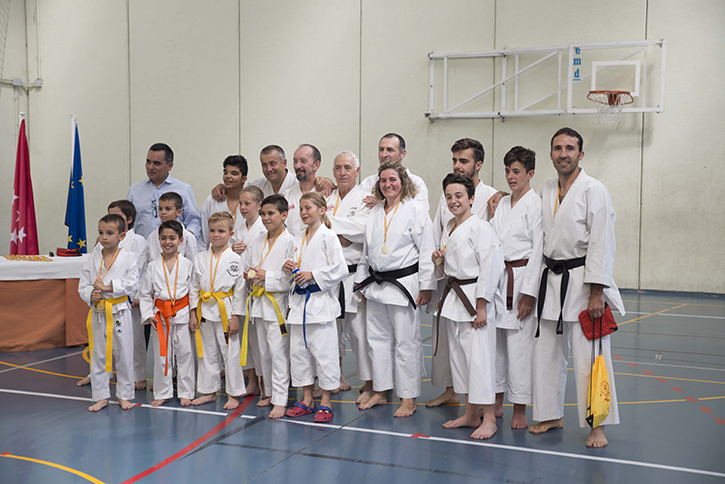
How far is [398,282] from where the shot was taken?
387 cm

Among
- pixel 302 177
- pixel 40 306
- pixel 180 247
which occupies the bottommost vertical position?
pixel 40 306

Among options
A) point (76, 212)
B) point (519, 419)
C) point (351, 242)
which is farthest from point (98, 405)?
point (76, 212)

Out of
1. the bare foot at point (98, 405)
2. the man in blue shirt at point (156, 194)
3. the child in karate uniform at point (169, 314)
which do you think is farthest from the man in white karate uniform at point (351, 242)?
the bare foot at point (98, 405)

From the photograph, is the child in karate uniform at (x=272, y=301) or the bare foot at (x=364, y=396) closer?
the child in karate uniform at (x=272, y=301)

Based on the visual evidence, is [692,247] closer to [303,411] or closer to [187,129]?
[303,411]

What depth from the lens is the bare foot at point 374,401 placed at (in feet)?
13.3

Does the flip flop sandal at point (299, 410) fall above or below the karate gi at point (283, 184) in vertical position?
below

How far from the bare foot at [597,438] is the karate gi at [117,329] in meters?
3.01

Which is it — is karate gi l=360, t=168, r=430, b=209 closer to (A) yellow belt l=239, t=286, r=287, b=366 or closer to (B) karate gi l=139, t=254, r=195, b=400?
(A) yellow belt l=239, t=286, r=287, b=366

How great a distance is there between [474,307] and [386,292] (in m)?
0.63

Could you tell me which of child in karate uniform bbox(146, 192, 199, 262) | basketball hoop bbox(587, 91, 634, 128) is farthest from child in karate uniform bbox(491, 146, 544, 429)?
basketball hoop bbox(587, 91, 634, 128)

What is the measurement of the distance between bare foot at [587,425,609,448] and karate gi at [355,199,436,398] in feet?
3.62

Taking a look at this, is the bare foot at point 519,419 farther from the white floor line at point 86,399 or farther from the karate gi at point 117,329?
the karate gi at point 117,329

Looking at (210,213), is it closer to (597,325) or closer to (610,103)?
(597,325)
